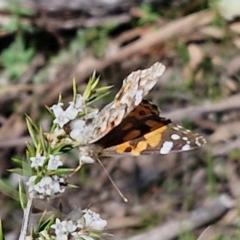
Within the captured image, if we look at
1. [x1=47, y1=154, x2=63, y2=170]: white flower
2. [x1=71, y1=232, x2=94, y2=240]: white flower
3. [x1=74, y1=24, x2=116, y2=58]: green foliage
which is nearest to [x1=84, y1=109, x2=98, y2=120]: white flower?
[x1=47, y1=154, x2=63, y2=170]: white flower

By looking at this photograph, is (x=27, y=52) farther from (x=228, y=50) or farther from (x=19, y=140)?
(x=228, y=50)

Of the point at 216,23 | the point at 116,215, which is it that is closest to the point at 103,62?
the point at 216,23

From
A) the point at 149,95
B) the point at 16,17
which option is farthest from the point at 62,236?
the point at 16,17

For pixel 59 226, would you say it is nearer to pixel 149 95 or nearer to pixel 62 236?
pixel 62 236

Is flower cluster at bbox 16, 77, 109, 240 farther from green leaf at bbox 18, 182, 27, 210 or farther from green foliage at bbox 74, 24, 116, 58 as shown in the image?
green foliage at bbox 74, 24, 116, 58

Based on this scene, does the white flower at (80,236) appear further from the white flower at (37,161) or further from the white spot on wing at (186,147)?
the white spot on wing at (186,147)

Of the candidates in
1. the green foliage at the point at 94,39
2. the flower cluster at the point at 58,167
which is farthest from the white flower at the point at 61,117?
the green foliage at the point at 94,39
